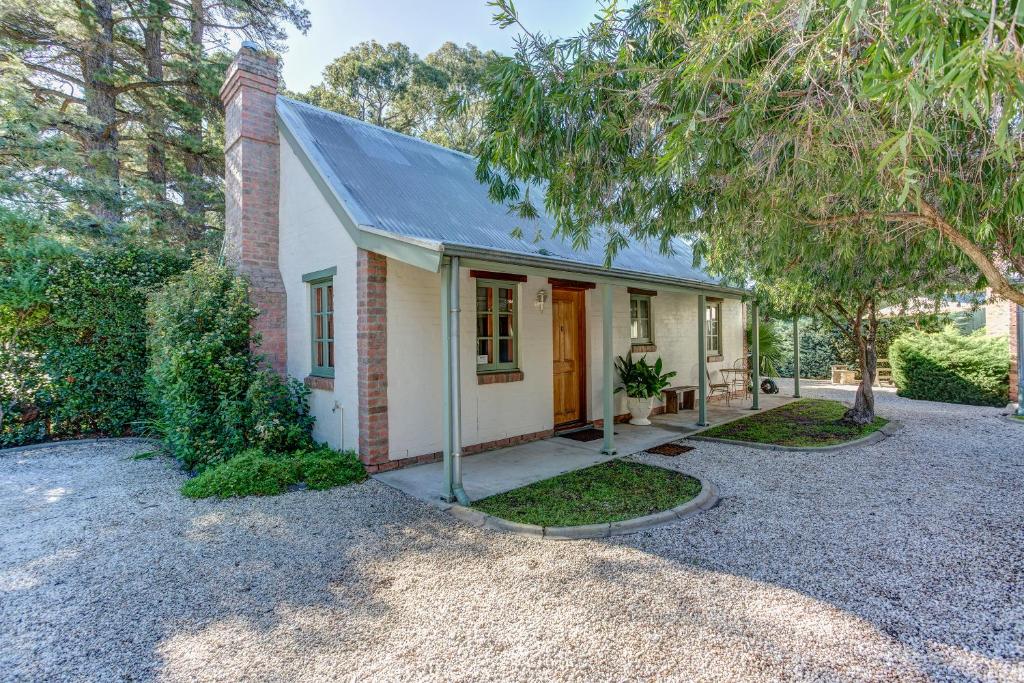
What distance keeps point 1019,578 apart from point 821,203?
121 inches

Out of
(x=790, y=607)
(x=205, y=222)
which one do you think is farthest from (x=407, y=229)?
(x=205, y=222)

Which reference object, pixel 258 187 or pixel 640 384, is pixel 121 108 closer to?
pixel 258 187

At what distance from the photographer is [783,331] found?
18172 millimetres

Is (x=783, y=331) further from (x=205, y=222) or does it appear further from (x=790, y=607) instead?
(x=205, y=222)

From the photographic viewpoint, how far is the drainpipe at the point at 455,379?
527 centimetres

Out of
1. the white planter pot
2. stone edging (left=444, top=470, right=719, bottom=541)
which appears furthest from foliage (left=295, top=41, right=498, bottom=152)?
stone edging (left=444, top=470, right=719, bottom=541)

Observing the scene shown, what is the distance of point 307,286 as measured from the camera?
7.35 meters

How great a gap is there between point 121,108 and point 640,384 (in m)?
15.1

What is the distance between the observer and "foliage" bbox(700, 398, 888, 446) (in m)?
7.98

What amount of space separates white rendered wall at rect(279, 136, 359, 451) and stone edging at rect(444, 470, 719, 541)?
7.23 feet

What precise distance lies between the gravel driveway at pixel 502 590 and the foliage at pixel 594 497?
15.0 inches

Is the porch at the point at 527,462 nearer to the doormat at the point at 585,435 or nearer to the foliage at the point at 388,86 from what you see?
the doormat at the point at 585,435

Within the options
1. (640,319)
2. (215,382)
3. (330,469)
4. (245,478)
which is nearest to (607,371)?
(640,319)

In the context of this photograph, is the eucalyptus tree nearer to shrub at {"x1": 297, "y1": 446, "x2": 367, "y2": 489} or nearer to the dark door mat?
the dark door mat
